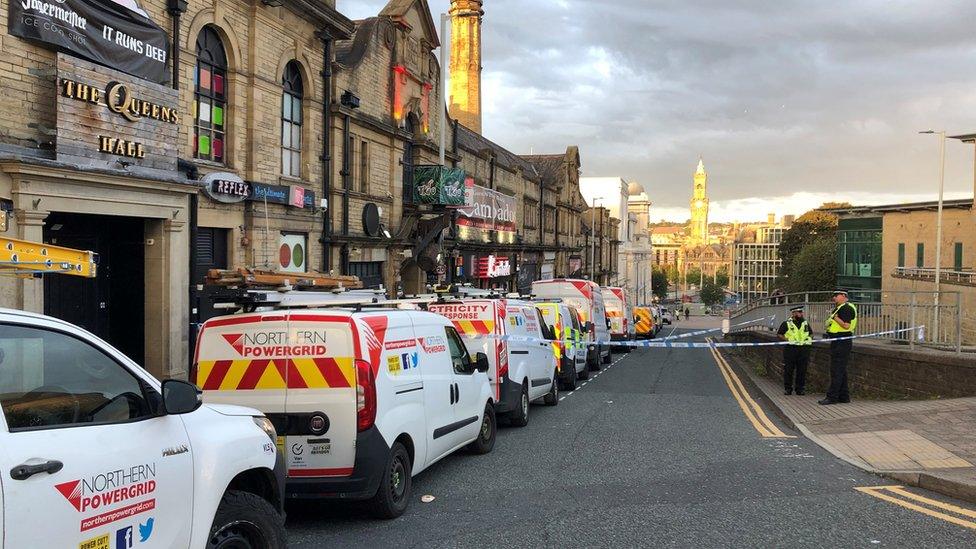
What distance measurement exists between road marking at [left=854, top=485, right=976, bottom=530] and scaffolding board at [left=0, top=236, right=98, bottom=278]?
7.18 metres

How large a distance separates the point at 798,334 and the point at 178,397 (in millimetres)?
13046

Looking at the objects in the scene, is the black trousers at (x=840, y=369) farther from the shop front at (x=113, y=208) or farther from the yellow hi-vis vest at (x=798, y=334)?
the shop front at (x=113, y=208)

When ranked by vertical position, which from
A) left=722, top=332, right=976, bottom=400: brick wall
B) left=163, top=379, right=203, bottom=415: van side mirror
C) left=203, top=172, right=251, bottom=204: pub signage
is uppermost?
left=203, top=172, right=251, bottom=204: pub signage

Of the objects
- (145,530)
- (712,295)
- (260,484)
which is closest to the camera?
(145,530)

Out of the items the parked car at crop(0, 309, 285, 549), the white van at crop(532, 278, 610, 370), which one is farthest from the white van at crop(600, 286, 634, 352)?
the parked car at crop(0, 309, 285, 549)

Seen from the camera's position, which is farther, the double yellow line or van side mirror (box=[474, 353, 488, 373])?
the double yellow line

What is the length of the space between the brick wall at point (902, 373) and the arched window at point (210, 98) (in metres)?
13.2

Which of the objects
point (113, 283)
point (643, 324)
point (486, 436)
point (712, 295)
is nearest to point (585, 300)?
point (113, 283)

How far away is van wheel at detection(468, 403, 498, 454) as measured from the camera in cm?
958

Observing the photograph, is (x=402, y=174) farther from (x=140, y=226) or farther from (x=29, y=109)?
(x=29, y=109)

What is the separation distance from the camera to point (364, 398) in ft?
21.1

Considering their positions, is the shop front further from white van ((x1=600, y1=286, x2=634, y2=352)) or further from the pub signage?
white van ((x1=600, y1=286, x2=634, y2=352))

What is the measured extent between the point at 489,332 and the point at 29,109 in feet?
24.5

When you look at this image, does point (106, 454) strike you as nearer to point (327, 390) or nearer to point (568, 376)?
point (327, 390)
